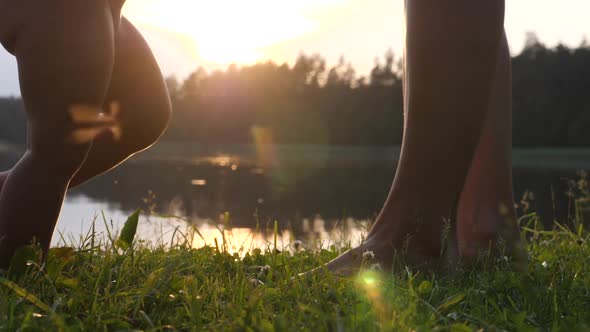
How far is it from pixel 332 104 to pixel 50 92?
53.5 m

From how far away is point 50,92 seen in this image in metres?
1.47

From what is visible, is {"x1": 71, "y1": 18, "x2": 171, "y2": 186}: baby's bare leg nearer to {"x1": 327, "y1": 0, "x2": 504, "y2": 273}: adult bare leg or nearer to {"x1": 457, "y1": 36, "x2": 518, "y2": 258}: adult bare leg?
{"x1": 327, "y1": 0, "x2": 504, "y2": 273}: adult bare leg

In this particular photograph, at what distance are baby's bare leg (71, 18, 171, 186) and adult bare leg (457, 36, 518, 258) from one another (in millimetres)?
954

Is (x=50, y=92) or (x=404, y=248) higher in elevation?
(x=50, y=92)

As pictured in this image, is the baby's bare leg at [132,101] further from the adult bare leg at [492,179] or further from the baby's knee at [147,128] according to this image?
the adult bare leg at [492,179]

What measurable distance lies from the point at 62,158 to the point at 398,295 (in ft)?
2.62

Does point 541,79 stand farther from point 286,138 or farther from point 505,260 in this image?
point 505,260

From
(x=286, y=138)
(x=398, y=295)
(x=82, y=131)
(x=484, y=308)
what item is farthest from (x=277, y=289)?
(x=286, y=138)

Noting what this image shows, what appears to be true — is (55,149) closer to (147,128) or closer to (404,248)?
(147,128)

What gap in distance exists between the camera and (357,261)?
1710 millimetres

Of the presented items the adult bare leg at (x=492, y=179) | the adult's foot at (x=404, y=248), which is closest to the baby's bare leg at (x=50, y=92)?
the adult's foot at (x=404, y=248)

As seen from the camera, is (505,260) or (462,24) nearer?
(462,24)

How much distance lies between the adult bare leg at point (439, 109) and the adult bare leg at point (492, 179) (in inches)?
12.1

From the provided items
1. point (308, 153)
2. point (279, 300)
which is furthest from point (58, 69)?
point (308, 153)
